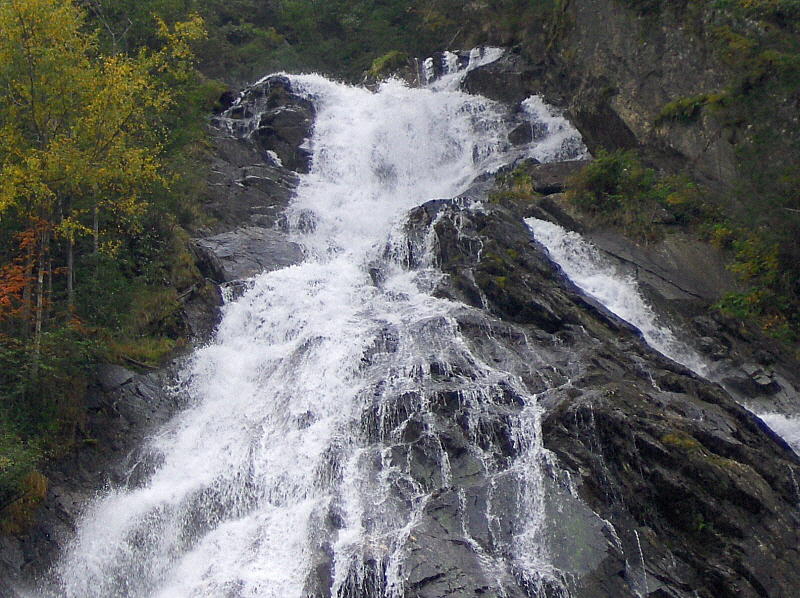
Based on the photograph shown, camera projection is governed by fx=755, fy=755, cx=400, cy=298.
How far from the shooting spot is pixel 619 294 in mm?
17672

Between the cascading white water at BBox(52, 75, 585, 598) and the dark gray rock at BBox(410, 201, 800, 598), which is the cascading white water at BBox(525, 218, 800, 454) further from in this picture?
the cascading white water at BBox(52, 75, 585, 598)

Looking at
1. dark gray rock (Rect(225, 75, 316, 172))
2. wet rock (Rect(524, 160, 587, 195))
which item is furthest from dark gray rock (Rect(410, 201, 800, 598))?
dark gray rock (Rect(225, 75, 316, 172))

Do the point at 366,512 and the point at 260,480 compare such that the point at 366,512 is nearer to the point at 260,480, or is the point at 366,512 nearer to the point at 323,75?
the point at 260,480

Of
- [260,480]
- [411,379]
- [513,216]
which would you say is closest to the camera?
[260,480]

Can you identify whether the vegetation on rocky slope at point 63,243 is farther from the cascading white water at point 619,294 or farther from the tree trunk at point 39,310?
the cascading white water at point 619,294

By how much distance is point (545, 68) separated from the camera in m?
28.8

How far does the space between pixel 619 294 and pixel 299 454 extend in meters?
8.83

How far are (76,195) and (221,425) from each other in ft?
18.9

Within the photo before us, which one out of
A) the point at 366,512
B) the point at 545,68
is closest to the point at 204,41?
the point at 545,68

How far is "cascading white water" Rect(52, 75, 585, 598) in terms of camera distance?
11102 mm

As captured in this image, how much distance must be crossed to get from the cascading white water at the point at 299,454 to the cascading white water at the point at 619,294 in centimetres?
351

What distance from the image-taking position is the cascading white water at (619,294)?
1462 cm

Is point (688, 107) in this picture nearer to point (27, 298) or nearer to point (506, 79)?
point (506, 79)

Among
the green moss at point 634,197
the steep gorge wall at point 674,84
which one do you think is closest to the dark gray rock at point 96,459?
the green moss at point 634,197
